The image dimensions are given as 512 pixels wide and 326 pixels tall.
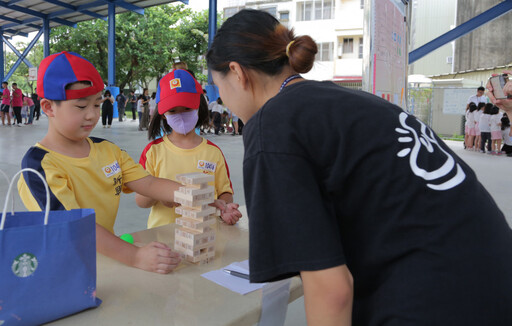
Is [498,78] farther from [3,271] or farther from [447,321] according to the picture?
[3,271]

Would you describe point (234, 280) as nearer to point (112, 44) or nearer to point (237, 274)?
point (237, 274)

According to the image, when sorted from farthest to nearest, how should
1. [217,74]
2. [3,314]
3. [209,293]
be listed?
1. [209,293]
2. [217,74]
3. [3,314]

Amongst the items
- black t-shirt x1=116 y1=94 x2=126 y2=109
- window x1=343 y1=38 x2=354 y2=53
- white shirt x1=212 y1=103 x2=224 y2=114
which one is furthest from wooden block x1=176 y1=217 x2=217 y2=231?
window x1=343 y1=38 x2=354 y2=53

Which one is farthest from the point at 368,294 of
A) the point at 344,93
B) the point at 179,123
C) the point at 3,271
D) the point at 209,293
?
the point at 179,123

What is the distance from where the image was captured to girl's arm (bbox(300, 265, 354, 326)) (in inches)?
28.5

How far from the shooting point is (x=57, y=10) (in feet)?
61.7

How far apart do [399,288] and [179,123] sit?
1681mm

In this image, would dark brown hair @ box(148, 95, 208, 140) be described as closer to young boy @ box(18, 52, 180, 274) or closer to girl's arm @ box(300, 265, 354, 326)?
young boy @ box(18, 52, 180, 274)

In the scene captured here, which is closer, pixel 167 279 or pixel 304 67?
pixel 304 67

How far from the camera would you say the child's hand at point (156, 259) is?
49.9 inches

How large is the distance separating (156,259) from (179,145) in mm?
1135

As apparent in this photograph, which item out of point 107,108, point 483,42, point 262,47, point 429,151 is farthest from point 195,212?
point 483,42

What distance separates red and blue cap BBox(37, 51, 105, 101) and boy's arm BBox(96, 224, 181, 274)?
47 cm

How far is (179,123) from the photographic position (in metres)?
2.25
